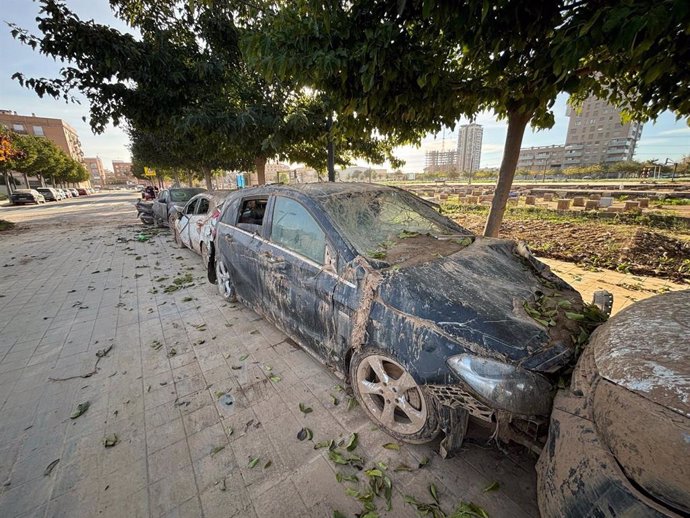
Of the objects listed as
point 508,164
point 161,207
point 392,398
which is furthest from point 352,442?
point 161,207

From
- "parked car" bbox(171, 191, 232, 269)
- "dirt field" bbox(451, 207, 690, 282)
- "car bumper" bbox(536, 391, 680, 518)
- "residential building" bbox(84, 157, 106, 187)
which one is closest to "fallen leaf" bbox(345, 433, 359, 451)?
"car bumper" bbox(536, 391, 680, 518)

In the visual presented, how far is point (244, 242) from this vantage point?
362cm

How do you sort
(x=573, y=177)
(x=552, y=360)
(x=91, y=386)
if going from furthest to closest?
(x=573, y=177), (x=91, y=386), (x=552, y=360)

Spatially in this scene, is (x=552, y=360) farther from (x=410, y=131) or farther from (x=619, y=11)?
(x=410, y=131)

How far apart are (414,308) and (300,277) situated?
1188 millimetres

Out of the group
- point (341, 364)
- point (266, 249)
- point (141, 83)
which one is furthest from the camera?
point (141, 83)

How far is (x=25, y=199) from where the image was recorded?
2653 centimetres

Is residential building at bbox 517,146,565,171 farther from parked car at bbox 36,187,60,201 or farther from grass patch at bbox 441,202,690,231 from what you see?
parked car at bbox 36,187,60,201

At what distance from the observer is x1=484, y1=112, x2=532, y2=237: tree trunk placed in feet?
13.9

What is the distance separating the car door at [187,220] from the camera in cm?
688

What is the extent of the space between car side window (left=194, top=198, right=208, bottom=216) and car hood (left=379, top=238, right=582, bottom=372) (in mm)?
5885

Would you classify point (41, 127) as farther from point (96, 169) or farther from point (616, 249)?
point (616, 249)

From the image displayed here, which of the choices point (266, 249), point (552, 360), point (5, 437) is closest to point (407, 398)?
point (552, 360)

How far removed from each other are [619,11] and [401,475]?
3258mm
